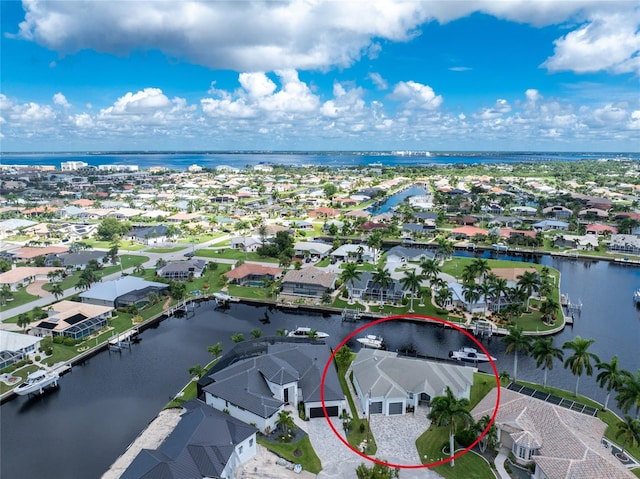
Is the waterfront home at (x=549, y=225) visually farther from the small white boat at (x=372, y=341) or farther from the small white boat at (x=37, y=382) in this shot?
the small white boat at (x=37, y=382)

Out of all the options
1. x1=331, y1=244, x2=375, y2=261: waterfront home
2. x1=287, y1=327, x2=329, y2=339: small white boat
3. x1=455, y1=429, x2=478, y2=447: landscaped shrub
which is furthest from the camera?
x1=331, y1=244, x2=375, y2=261: waterfront home

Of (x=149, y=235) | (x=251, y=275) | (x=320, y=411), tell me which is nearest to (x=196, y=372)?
(x=320, y=411)

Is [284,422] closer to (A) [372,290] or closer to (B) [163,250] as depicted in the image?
(A) [372,290]

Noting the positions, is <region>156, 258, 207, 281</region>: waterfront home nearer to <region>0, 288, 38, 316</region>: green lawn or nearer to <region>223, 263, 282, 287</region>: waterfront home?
<region>223, 263, 282, 287</region>: waterfront home

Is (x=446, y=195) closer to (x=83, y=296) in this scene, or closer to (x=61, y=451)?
(x=83, y=296)

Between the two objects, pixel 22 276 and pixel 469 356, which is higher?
pixel 22 276

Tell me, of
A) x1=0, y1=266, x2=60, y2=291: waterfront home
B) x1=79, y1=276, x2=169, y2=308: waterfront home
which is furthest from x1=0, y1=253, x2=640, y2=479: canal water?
x1=0, y1=266, x2=60, y2=291: waterfront home
